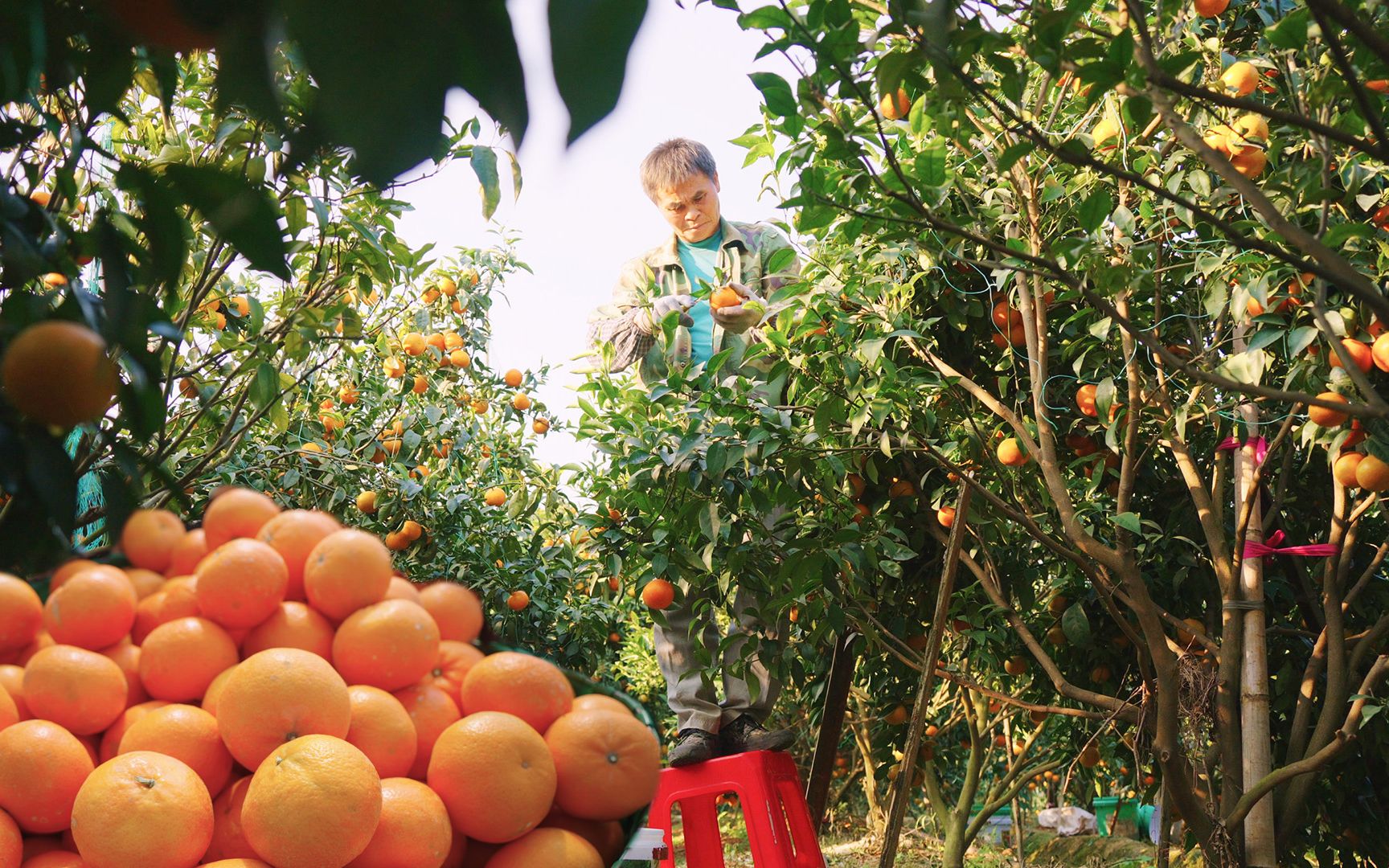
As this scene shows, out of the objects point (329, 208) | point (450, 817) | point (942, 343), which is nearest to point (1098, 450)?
point (942, 343)

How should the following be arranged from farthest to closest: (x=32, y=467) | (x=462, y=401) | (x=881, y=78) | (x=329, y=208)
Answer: (x=462, y=401)
(x=881, y=78)
(x=329, y=208)
(x=32, y=467)

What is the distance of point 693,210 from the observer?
1615 mm

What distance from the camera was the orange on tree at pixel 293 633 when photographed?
0.35m

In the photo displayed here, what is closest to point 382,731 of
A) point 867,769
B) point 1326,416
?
point 1326,416

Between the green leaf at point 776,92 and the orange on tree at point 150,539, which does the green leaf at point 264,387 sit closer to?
the orange on tree at point 150,539

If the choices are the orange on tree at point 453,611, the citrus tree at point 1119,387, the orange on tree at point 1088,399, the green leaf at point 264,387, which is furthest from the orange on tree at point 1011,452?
the orange on tree at point 453,611

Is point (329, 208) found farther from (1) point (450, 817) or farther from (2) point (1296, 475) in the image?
(2) point (1296, 475)

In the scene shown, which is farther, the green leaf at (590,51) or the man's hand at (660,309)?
the man's hand at (660,309)

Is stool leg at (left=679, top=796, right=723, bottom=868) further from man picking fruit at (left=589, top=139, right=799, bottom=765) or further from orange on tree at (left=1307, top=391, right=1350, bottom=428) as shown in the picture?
orange on tree at (left=1307, top=391, right=1350, bottom=428)

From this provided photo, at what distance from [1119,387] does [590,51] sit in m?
1.57

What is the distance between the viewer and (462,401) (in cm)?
131

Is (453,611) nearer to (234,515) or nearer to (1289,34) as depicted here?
(234,515)

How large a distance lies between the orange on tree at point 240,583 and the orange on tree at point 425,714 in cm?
5

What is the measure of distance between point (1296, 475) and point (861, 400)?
0.85 m
